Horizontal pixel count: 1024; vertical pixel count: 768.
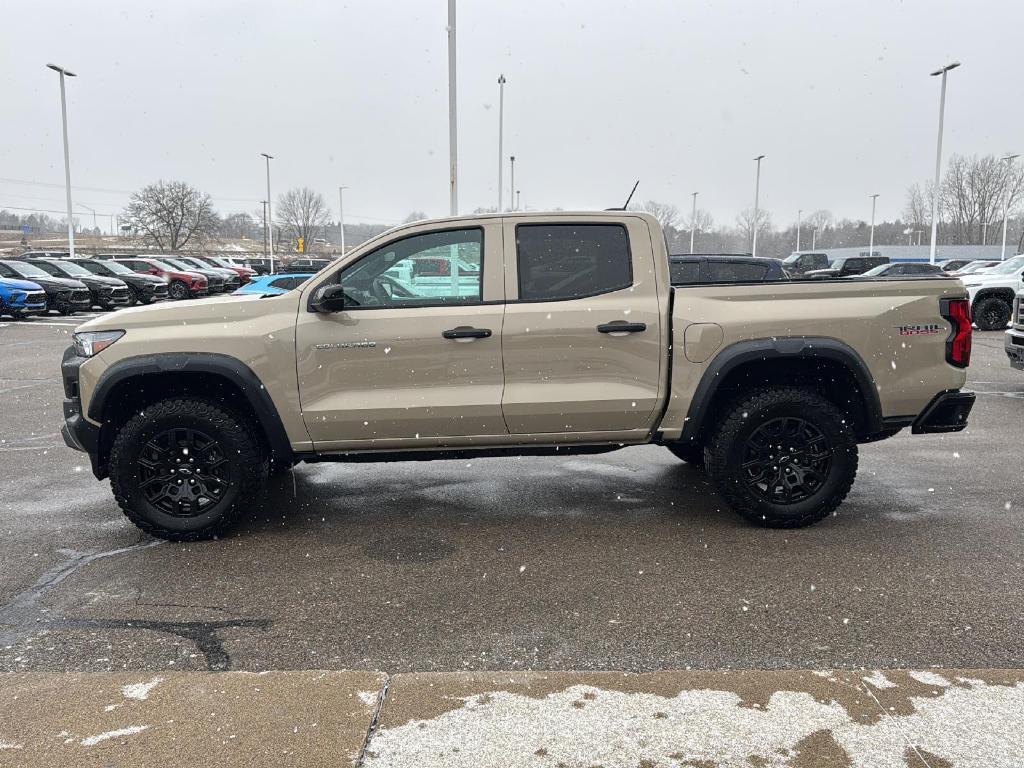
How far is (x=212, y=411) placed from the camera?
185 inches

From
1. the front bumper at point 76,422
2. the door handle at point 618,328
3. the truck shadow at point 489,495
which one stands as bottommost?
the truck shadow at point 489,495

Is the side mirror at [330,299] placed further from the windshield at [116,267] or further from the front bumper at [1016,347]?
the windshield at [116,267]

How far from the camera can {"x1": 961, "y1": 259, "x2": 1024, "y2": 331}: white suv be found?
1844 cm

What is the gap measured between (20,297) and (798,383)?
71.5 feet

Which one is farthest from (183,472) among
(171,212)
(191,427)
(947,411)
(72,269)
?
(171,212)

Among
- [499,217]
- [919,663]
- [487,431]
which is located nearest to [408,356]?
[487,431]

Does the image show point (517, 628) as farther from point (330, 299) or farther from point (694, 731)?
point (330, 299)

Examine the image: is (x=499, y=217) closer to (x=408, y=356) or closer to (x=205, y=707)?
(x=408, y=356)

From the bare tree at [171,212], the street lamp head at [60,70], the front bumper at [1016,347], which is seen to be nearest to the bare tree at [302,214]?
the bare tree at [171,212]

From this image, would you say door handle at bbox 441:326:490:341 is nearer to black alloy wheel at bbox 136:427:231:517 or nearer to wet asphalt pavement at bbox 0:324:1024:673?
wet asphalt pavement at bbox 0:324:1024:673

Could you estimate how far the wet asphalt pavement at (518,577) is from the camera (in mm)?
3381

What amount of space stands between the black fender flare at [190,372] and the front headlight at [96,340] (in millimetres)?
153

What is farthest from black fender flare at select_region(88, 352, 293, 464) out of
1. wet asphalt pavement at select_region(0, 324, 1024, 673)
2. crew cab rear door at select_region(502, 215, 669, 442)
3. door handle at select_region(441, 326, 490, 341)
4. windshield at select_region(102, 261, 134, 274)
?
windshield at select_region(102, 261, 134, 274)

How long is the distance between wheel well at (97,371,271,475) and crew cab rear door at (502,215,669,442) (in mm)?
1579
